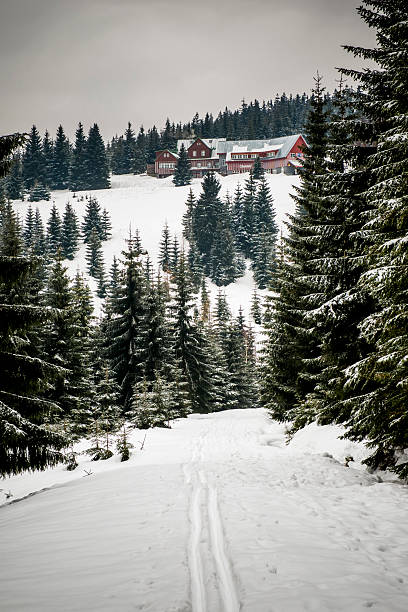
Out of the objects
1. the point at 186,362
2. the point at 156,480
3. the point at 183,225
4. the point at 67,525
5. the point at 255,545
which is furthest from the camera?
the point at 183,225

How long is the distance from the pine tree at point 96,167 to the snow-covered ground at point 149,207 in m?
4.83

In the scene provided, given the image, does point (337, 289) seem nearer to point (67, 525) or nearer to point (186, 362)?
point (67, 525)

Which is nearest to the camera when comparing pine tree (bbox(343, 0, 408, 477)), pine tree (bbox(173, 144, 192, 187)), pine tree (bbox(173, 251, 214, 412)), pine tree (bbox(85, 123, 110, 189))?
pine tree (bbox(343, 0, 408, 477))

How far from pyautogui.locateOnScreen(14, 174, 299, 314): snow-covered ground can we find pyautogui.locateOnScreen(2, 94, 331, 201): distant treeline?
305 inches

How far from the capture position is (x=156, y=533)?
19.7 feet

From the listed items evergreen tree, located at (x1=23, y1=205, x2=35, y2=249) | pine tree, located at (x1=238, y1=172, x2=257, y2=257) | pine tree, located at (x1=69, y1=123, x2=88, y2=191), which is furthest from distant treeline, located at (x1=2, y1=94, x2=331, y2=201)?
pine tree, located at (x1=238, y1=172, x2=257, y2=257)

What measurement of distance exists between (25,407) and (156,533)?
4441mm

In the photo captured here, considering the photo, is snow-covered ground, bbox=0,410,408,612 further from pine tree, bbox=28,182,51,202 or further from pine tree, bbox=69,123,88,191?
pine tree, bbox=69,123,88,191

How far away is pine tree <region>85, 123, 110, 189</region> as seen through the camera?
128875mm

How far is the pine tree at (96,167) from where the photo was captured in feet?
423

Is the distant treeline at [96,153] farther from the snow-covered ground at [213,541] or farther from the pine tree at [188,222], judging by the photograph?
the snow-covered ground at [213,541]

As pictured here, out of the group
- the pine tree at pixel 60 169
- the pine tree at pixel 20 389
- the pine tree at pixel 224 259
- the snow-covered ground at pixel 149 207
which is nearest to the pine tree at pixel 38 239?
the snow-covered ground at pixel 149 207

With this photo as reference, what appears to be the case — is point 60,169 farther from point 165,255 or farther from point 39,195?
point 165,255

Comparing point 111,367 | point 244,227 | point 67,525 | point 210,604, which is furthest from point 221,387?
point 244,227
